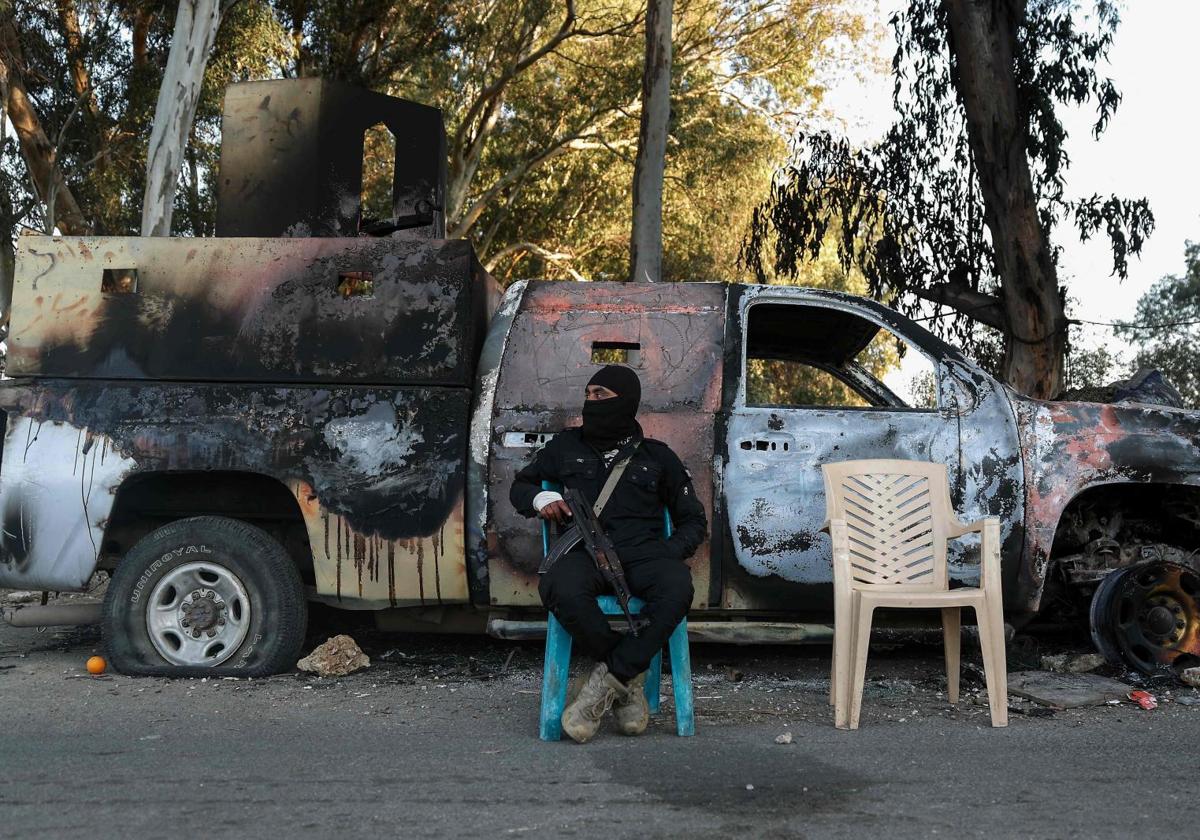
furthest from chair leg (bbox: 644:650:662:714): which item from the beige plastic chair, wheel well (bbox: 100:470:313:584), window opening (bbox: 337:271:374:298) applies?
window opening (bbox: 337:271:374:298)

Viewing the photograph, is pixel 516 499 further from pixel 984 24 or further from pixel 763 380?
pixel 763 380

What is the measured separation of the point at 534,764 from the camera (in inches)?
173

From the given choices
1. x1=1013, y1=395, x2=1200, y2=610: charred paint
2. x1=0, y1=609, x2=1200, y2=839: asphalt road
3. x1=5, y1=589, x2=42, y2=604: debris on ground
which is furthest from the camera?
x1=5, y1=589, x2=42, y2=604: debris on ground

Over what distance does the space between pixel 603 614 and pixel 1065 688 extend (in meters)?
2.35

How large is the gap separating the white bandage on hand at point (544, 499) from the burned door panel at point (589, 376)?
910mm

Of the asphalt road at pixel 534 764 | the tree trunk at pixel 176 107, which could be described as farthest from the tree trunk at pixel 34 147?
the asphalt road at pixel 534 764

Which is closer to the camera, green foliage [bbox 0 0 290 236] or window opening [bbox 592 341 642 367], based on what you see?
window opening [bbox 592 341 642 367]

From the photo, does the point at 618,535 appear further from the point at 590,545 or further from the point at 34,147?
the point at 34,147

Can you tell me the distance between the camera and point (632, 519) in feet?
16.8

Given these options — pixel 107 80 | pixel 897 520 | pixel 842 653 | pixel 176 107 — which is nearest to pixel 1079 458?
pixel 897 520

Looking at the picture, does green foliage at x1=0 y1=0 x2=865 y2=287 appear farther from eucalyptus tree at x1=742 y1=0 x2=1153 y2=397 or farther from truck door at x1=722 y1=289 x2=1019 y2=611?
truck door at x1=722 y1=289 x2=1019 y2=611

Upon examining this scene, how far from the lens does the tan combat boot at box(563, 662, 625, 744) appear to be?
4.68 m

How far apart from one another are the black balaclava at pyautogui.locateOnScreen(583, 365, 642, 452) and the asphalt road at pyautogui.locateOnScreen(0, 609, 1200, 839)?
121 cm

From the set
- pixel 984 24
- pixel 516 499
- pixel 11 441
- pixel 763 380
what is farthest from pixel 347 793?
pixel 763 380
